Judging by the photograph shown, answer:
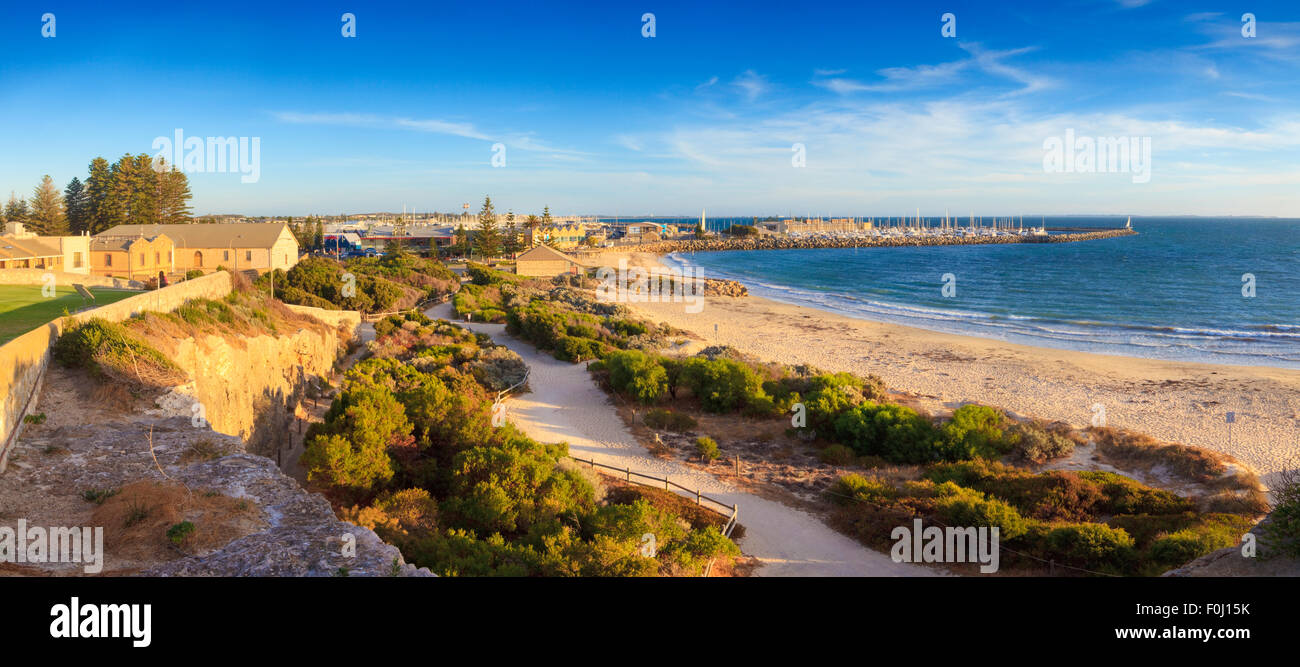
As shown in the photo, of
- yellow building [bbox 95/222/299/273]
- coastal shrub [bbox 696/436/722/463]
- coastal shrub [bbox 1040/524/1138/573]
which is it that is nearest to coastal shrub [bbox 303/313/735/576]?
coastal shrub [bbox 696/436/722/463]

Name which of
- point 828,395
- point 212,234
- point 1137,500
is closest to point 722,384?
point 828,395

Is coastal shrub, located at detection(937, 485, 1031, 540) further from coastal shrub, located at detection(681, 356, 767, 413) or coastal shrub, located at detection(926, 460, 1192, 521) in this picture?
coastal shrub, located at detection(681, 356, 767, 413)

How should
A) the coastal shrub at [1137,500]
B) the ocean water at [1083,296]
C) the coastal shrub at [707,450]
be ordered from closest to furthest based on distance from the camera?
1. the coastal shrub at [1137,500]
2. the coastal shrub at [707,450]
3. the ocean water at [1083,296]

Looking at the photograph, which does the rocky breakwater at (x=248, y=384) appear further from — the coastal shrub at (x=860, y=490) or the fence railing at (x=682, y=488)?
the coastal shrub at (x=860, y=490)

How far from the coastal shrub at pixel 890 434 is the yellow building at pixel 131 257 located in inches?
1379

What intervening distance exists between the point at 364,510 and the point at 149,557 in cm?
331

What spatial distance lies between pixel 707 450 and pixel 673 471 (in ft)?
3.99

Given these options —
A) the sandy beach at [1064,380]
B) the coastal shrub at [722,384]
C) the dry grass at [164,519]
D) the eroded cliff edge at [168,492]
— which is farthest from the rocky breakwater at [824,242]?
the dry grass at [164,519]

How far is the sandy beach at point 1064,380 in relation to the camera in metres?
19.6

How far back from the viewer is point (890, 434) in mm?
16875

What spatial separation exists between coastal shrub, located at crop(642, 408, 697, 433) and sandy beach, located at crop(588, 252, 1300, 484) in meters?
8.72

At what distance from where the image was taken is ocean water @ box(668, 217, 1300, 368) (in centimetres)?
3500
